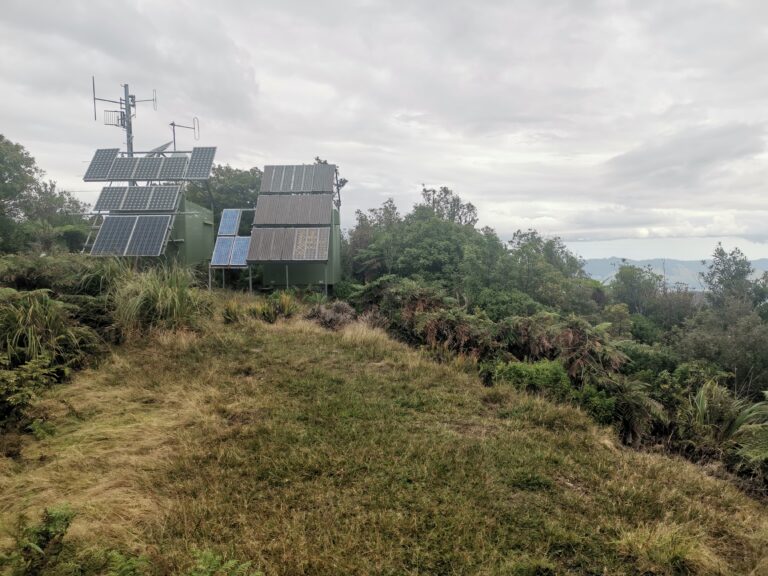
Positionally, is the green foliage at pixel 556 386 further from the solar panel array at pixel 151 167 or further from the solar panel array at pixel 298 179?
the solar panel array at pixel 151 167

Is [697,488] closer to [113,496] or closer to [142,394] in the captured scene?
[113,496]

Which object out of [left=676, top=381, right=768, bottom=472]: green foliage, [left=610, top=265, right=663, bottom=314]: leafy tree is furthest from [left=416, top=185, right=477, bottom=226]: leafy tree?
[left=676, top=381, right=768, bottom=472]: green foliage

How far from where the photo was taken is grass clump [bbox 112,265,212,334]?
6809 millimetres

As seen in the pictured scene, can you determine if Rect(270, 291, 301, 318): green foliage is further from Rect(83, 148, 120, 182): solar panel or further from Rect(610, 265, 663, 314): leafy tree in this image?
Rect(610, 265, 663, 314): leafy tree

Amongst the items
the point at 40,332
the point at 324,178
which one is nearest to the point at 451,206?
the point at 324,178

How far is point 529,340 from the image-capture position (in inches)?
285

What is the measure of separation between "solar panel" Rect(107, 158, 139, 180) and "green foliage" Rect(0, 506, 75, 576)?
14.6 metres

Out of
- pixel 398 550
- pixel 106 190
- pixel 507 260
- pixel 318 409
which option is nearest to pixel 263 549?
pixel 398 550

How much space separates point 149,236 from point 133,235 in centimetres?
→ 52

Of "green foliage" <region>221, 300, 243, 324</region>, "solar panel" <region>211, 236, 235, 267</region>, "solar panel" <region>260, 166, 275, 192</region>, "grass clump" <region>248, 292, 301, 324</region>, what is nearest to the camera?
"green foliage" <region>221, 300, 243, 324</region>

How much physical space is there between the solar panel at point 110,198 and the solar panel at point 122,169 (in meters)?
0.55

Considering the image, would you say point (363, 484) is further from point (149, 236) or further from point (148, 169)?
point (148, 169)

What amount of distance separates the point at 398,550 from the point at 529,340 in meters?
5.35

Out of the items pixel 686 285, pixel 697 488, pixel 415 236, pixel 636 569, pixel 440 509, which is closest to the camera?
pixel 636 569
